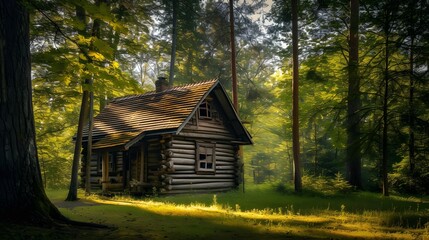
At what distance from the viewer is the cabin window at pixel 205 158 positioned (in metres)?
22.4

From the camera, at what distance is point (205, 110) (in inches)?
918

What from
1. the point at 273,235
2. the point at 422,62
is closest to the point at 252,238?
the point at 273,235

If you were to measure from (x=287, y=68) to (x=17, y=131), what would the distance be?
2502 centimetres

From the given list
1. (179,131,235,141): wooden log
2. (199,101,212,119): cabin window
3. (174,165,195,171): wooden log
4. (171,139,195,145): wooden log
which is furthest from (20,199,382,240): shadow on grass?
(199,101,212,119): cabin window

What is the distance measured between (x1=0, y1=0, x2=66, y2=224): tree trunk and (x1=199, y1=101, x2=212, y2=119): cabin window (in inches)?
592

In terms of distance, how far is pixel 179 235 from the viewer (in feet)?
25.0

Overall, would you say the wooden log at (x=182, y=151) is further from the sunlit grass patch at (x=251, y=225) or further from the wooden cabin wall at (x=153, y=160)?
the sunlit grass patch at (x=251, y=225)

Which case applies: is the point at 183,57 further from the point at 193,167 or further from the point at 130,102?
the point at 193,167

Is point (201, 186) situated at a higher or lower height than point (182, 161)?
lower

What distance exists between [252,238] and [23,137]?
17.2 ft

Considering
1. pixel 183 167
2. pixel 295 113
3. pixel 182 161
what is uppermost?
pixel 295 113

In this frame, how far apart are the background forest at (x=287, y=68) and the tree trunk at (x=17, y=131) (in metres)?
0.65

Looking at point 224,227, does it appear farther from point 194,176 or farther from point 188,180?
point 194,176

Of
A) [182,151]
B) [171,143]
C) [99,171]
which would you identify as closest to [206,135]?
[182,151]
